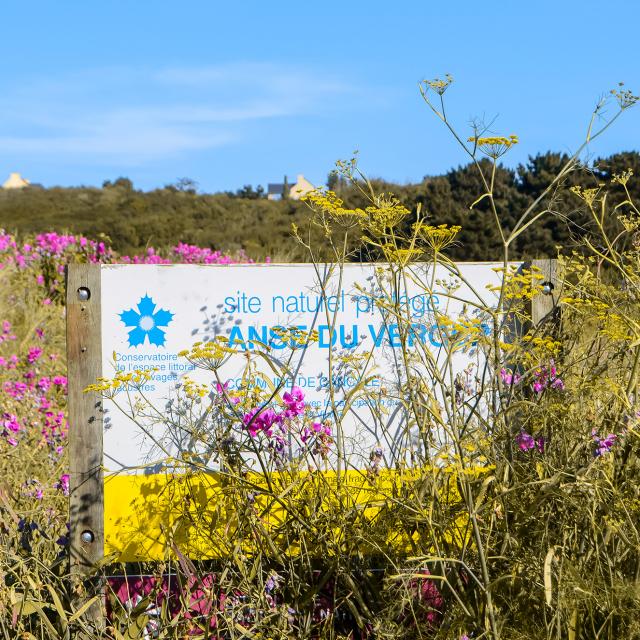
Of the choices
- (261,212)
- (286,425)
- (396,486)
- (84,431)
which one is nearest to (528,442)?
(396,486)

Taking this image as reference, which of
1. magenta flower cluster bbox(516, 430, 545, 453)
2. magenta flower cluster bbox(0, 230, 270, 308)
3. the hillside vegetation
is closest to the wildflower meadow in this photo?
magenta flower cluster bbox(516, 430, 545, 453)

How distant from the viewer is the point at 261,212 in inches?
1200

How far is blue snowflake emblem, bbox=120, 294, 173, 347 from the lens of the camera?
12.7 feet

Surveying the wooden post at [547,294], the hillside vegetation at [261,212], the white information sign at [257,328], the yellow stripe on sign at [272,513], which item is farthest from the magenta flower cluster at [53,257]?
the yellow stripe on sign at [272,513]

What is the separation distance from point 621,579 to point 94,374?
2.26 m

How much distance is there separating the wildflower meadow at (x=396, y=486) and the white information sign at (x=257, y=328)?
22mm

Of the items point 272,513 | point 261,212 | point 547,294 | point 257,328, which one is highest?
point 261,212

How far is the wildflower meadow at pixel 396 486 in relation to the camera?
2895 millimetres

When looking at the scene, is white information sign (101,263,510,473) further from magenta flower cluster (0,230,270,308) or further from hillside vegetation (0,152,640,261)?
magenta flower cluster (0,230,270,308)

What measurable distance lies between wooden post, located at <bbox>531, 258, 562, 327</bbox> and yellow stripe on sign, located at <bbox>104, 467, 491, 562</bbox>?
3.05 feet

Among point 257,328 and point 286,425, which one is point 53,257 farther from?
point 286,425

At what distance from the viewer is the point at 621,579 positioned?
2736 mm

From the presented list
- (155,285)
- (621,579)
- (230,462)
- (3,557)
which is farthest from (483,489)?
(3,557)

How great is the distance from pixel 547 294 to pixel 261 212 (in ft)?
87.9
